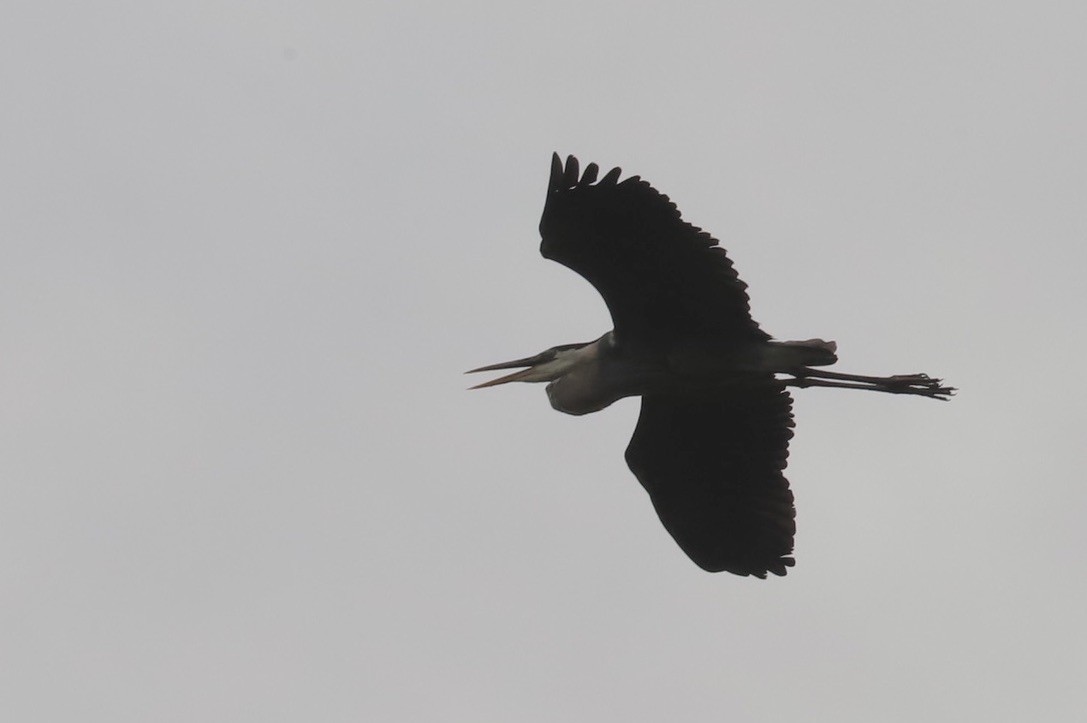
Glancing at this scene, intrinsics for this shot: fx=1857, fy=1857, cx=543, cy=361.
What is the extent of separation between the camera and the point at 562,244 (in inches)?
477

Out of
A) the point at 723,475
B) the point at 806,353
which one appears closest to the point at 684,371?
the point at 806,353

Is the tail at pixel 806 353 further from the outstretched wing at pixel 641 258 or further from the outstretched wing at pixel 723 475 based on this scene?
the outstretched wing at pixel 723 475

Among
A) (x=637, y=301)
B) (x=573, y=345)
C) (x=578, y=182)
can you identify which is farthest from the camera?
(x=573, y=345)

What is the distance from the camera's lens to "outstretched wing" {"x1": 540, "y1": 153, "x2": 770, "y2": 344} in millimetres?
11742

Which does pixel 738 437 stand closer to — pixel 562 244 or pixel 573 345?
pixel 573 345

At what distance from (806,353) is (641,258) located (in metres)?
1.29

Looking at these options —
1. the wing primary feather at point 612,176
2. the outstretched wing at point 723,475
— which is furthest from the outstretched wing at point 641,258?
the outstretched wing at point 723,475

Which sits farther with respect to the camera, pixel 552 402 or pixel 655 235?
pixel 552 402

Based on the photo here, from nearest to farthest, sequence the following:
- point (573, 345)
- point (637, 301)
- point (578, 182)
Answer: point (578, 182) < point (637, 301) < point (573, 345)

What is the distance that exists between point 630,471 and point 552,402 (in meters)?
0.95

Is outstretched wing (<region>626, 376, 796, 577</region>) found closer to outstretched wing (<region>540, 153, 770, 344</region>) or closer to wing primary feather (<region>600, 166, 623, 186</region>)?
outstretched wing (<region>540, 153, 770, 344</region>)

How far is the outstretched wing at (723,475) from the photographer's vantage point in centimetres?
1363

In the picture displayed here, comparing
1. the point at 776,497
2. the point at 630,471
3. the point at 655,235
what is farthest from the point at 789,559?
the point at 655,235

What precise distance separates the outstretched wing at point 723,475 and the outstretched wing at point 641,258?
1.09 metres
